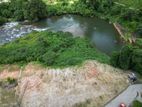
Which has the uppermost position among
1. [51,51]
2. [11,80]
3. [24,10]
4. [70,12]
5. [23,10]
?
[24,10]

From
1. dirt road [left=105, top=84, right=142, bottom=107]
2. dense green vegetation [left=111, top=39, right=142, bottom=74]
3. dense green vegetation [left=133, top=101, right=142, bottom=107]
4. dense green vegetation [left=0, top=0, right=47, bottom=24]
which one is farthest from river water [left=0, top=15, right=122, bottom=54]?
dense green vegetation [left=133, top=101, right=142, bottom=107]

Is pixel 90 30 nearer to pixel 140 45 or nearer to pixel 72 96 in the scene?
pixel 140 45

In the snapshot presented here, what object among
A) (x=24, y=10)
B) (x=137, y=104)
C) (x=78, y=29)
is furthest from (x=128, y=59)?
(x=24, y=10)

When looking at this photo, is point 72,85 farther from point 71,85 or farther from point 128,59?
point 128,59

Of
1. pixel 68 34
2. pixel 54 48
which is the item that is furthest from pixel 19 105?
pixel 68 34

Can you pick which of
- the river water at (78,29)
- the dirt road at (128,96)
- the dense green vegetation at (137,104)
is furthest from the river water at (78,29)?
the dense green vegetation at (137,104)

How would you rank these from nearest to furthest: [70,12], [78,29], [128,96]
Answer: [128,96] → [78,29] → [70,12]

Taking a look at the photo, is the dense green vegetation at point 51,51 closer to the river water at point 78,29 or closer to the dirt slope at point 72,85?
the dirt slope at point 72,85

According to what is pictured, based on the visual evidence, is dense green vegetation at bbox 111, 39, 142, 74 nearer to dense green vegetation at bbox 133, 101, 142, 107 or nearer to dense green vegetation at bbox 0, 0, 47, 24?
dense green vegetation at bbox 133, 101, 142, 107
